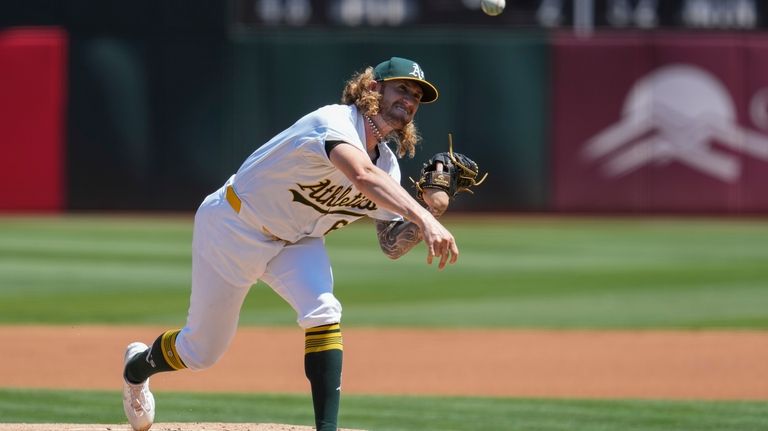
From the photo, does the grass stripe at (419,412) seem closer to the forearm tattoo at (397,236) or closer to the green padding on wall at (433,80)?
the forearm tattoo at (397,236)

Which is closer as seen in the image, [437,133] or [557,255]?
[557,255]

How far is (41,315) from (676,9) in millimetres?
11061

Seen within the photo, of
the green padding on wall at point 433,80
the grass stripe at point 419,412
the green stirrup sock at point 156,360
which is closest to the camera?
the green stirrup sock at point 156,360

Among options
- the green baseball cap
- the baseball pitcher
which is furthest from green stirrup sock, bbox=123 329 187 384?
the green baseball cap

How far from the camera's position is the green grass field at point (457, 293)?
22.2 ft

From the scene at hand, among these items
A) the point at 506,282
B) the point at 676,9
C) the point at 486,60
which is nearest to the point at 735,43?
the point at 676,9

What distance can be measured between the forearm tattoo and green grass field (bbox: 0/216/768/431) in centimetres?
128

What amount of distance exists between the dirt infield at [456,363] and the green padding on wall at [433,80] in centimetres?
873

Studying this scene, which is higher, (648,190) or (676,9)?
Answer: (676,9)

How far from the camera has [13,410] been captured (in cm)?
666

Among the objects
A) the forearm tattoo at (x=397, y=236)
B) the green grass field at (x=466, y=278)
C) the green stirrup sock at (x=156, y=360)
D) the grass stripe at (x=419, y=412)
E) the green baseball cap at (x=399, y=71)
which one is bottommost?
the green grass field at (x=466, y=278)

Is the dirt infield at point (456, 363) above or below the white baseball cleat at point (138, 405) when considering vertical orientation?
below

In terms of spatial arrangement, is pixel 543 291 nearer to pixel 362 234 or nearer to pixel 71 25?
pixel 362 234

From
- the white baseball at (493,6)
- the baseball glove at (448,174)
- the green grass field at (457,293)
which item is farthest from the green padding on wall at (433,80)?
the baseball glove at (448,174)
